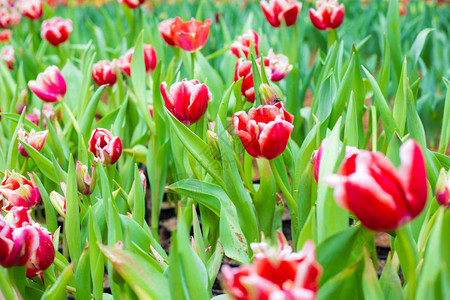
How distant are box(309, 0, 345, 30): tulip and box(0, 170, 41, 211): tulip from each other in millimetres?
898

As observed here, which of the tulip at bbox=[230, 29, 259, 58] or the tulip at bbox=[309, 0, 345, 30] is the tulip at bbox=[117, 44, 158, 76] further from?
the tulip at bbox=[309, 0, 345, 30]

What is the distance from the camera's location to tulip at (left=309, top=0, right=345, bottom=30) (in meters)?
1.46

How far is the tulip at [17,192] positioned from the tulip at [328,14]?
0.90m

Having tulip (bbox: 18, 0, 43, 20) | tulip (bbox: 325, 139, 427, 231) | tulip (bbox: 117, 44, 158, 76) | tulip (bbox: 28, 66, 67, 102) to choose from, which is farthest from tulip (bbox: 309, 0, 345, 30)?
tulip (bbox: 18, 0, 43, 20)

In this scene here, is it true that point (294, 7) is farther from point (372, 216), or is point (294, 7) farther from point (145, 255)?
point (372, 216)

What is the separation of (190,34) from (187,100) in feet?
1.49

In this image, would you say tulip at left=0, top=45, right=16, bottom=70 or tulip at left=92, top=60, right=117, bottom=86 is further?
tulip at left=0, top=45, right=16, bottom=70

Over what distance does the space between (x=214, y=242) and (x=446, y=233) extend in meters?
0.63

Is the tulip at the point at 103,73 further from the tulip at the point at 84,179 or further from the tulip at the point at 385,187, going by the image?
the tulip at the point at 385,187

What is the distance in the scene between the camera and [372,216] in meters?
0.50

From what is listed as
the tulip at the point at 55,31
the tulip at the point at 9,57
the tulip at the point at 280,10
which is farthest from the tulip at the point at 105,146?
the tulip at the point at 9,57

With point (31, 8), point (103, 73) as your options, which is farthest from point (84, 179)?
point (31, 8)

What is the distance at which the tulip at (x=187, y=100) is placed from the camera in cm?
96

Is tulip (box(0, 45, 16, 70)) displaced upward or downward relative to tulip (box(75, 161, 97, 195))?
downward
